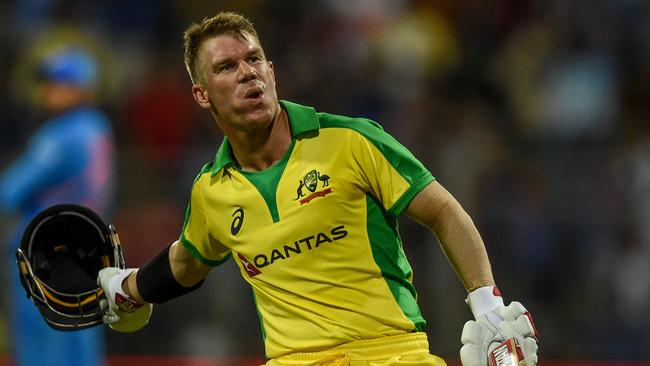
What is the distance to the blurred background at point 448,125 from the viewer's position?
8.98 meters

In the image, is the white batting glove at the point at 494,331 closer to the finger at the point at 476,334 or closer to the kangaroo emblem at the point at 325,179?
the finger at the point at 476,334

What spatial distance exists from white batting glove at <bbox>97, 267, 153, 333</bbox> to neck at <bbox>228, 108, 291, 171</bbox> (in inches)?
30.9

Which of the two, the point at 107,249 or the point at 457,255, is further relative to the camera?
the point at 107,249

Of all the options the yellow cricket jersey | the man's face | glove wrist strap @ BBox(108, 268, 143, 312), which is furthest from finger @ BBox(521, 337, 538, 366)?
glove wrist strap @ BBox(108, 268, 143, 312)

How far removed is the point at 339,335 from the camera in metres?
4.09

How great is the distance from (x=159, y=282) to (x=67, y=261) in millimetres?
471

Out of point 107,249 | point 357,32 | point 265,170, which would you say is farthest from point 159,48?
point 265,170

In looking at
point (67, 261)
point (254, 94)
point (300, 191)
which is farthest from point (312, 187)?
Result: point (67, 261)

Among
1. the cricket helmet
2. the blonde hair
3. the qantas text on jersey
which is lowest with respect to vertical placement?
the qantas text on jersey

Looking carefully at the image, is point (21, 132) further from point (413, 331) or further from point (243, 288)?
point (413, 331)

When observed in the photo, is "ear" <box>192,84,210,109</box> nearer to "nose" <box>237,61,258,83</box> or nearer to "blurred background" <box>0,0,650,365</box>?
"nose" <box>237,61,258,83</box>

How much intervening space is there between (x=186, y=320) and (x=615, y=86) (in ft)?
12.8

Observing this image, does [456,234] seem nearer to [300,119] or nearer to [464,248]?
[464,248]

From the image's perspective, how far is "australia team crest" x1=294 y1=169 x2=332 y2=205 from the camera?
13.4 feet
